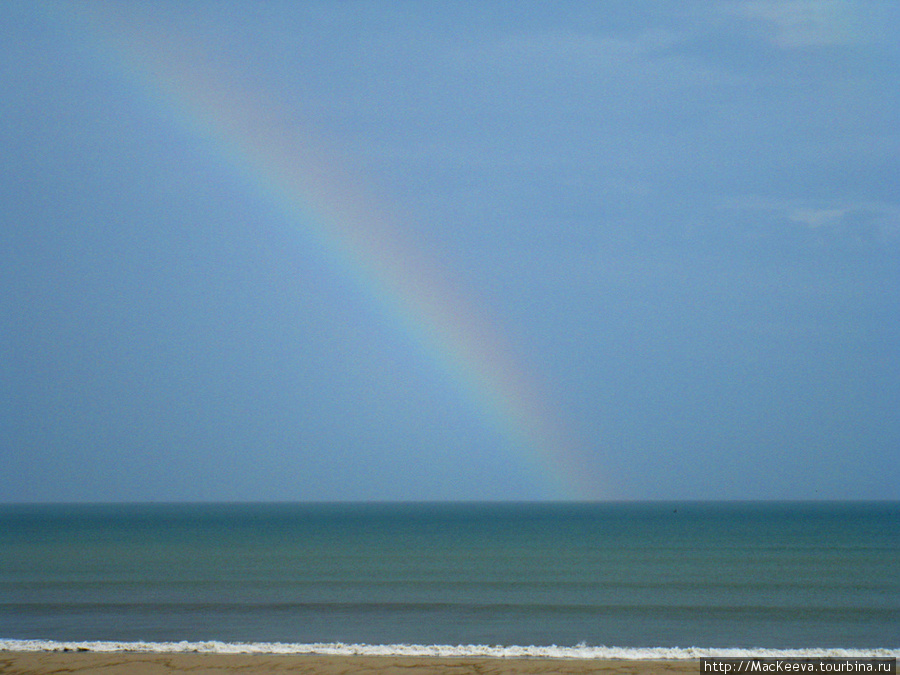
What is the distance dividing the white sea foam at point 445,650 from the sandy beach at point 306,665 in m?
0.95

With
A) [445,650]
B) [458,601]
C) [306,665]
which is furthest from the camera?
[458,601]

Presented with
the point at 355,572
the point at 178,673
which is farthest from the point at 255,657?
the point at 355,572

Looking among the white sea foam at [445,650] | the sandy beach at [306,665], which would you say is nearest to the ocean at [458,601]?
the white sea foam at [445,650]

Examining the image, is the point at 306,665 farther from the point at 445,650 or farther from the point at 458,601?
the point at 458,601

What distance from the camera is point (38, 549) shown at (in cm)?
6256

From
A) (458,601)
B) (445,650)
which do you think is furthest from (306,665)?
(458,601)

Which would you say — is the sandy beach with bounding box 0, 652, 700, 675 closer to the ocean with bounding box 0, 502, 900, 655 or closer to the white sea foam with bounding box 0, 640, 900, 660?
the white sea foam with bounding box 0, 640, 900, 660

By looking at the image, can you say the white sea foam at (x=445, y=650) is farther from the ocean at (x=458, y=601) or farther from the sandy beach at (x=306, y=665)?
Answer: the sandy beach at (x=306, y=665)

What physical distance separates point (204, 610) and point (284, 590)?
583 centimetres

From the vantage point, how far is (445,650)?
19203 millimetres

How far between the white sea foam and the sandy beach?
0.95m

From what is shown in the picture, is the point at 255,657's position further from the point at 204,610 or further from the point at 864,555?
the point at 864,555

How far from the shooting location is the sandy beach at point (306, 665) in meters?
16.1

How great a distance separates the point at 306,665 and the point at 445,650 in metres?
3.81
